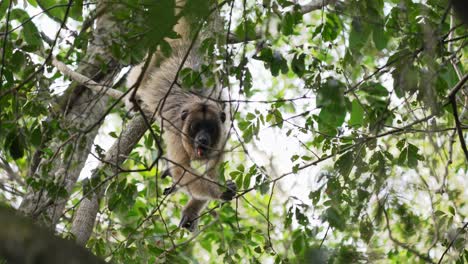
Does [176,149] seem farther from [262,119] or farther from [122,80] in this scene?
[262,119]

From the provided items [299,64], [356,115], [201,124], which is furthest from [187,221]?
[299,64]

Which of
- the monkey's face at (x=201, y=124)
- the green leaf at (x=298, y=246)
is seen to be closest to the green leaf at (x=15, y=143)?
the green leaf at (x=298, y=246)

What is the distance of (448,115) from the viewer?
5.84 meters

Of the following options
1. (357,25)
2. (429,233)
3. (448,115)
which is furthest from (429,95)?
(448,115)

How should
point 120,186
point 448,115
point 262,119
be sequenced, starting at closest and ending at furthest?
point 120,186
point 262,119
point 448,115

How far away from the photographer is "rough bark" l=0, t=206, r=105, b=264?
1682 millimetres

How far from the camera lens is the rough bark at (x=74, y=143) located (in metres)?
4.51

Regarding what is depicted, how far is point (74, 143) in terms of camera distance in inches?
170

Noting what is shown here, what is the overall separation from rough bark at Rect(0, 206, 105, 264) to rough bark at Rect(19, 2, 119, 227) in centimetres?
219

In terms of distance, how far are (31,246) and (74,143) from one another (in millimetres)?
2667

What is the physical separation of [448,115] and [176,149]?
3519mm

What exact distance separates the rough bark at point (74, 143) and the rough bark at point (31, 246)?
2.19 metres

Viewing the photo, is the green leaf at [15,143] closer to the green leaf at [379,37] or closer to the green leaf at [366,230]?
the green leaf at [366,230]

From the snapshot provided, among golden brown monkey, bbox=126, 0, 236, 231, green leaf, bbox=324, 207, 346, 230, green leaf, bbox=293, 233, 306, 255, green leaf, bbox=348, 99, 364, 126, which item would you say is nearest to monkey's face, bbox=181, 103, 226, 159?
golden brown monkey, bbox=126, 0, 236, 231
